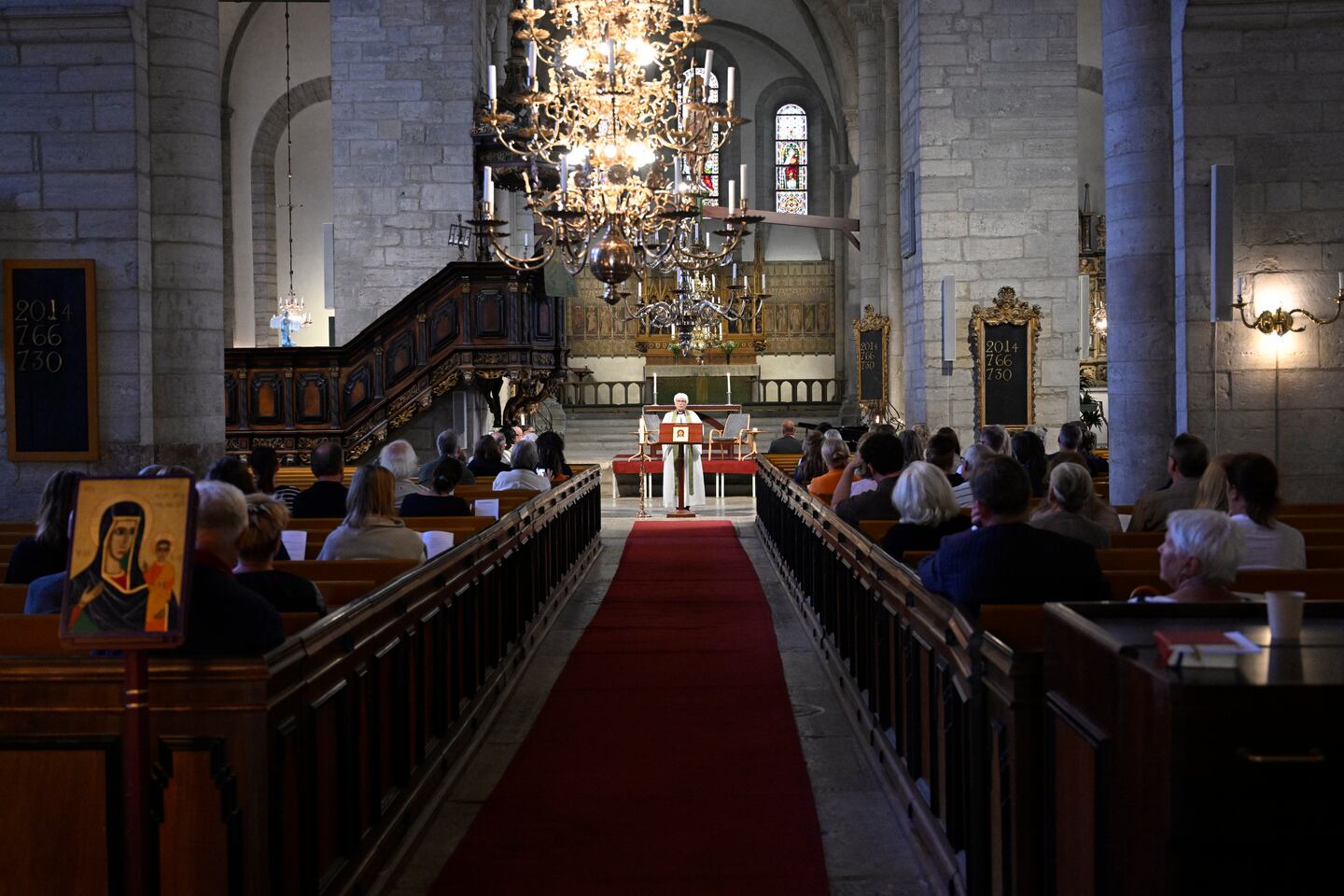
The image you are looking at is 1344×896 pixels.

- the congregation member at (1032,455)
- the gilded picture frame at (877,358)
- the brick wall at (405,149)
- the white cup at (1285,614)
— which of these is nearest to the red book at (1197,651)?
the white cup at (1285,614)

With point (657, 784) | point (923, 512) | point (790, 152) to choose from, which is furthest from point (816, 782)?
point (790, 152)

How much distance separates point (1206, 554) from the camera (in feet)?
10.4

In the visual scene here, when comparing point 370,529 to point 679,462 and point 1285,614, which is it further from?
point 679,462

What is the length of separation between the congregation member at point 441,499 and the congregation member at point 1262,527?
164 inches

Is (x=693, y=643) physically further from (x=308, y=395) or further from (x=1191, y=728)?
(x=308, y=395)

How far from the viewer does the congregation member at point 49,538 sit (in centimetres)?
408

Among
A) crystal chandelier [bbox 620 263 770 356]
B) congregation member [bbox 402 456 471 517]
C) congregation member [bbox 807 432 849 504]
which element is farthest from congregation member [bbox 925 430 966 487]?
crystal chandelier [bbox 620 263 770 356]

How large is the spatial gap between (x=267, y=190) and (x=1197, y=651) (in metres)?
25.2

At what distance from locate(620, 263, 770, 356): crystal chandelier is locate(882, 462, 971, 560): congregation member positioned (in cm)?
1483

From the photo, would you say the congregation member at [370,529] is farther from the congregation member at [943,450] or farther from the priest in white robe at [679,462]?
the priest in white robe at [679,462]

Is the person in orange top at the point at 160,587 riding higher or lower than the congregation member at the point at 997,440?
lower

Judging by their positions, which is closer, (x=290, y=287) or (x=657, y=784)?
(x=657, y=784)

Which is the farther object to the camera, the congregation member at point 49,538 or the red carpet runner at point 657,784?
the congregation member at point 49,538

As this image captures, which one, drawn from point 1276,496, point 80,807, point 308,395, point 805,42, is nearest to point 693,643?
point 1276,496
